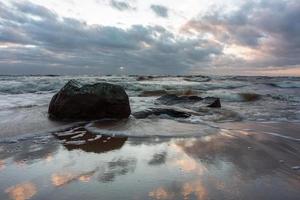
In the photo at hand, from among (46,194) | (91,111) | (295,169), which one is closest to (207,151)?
(295,169)

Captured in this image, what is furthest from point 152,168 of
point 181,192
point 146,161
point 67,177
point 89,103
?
point 89,103

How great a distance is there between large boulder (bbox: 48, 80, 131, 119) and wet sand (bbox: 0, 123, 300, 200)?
2.13 metres

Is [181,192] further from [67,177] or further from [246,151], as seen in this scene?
[246,151]

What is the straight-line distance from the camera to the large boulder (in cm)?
766

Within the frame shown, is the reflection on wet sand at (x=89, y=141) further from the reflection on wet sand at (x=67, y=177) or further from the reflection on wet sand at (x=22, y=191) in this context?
the reflection on wet sand at (x=22, y=191)

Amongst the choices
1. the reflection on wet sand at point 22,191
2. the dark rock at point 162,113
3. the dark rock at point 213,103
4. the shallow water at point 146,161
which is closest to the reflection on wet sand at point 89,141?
the shallow water at point 146,161

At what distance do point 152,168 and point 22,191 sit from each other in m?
1.37

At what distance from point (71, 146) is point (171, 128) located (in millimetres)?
2119

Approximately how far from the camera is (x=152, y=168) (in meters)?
3.65

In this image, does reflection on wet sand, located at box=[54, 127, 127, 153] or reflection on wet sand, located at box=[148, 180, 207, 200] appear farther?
reflection on wet sand, located at box=[54, 127, 127, 153]

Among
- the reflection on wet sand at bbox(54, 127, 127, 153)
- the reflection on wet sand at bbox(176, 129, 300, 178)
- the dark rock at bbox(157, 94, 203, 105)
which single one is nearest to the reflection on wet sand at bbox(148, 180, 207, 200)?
the reflection on wet sand at bbox(176, 129, 300, 178)

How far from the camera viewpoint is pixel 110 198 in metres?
2.76

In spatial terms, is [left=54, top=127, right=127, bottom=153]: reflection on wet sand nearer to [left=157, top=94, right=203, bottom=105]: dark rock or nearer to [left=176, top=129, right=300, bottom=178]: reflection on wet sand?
[left=176, top=129, right=300, bottom=178]: reflection on wet sand

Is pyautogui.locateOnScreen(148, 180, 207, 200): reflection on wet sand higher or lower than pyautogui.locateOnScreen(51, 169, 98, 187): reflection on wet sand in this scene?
higher
